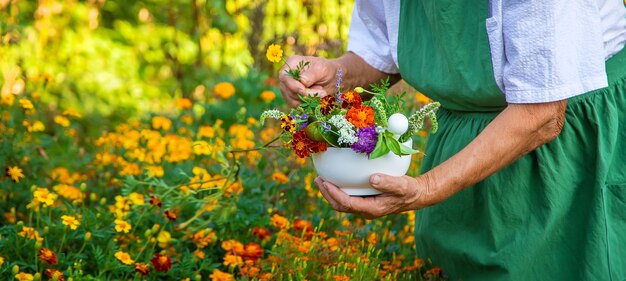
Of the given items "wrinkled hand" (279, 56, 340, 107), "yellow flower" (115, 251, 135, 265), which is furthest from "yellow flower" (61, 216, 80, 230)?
"wrinkled hand" (279, 56, 340, 107)

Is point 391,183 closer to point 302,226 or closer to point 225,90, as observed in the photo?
point 302,226

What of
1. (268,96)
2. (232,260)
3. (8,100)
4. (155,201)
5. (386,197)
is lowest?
(268,96)

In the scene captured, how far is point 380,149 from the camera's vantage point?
174cm

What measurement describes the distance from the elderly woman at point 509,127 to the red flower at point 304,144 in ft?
0.33

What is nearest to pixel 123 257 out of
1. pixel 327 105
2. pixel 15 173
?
pixel 15 173

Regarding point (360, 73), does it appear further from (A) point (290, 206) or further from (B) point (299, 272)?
(A) point (290, 206)

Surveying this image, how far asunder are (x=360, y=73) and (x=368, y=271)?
52cm

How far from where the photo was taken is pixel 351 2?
5480 mm

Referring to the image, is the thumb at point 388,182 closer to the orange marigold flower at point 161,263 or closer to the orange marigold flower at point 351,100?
the orange marigold flower at point 351,100

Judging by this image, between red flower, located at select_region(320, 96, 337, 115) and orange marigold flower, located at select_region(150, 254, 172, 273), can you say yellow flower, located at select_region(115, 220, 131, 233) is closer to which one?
orange marigold flower, located at select_region(150, 254, 172, 273)

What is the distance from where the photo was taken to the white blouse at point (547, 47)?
172 centimetres

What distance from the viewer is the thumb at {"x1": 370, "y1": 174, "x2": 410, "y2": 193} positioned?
1.76 metres

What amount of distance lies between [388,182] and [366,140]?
10 centimetres

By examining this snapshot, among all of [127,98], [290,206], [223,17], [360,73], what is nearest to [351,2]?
[223,17]
